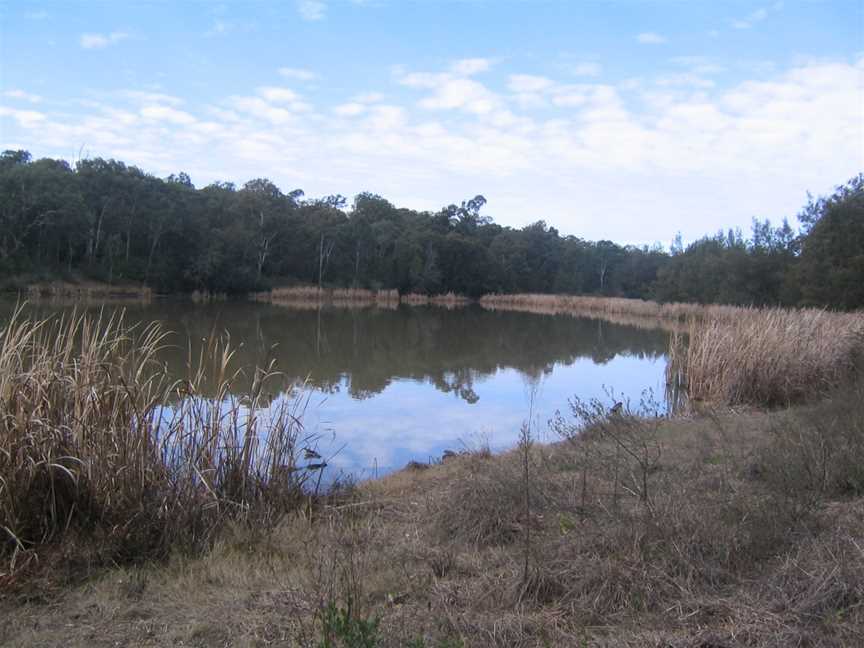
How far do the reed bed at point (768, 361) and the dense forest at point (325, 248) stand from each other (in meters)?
16.0

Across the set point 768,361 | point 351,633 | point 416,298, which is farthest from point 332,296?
point 351,633

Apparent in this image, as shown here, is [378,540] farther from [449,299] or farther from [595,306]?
[449,299]

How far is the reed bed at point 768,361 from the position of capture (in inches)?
450

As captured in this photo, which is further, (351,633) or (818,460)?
(818,460)

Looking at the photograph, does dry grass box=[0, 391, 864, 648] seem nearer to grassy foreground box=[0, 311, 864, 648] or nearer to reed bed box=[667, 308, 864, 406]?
grassy foreground box=[0, 311, 864, 648]

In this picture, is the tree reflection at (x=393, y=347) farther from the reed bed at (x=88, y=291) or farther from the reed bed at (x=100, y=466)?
the reed bed at (x=88, y=291)

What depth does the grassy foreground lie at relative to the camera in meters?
2.92

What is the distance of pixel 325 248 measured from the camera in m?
63.6

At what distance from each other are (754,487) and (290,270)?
199 ft

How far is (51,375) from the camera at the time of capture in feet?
14.3

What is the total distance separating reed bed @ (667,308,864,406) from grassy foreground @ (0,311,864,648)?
18.0 feet

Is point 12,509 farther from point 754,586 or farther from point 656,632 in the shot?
point 754,586

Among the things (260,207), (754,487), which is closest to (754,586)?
(754,487)

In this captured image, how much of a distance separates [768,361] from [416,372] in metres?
7.46
